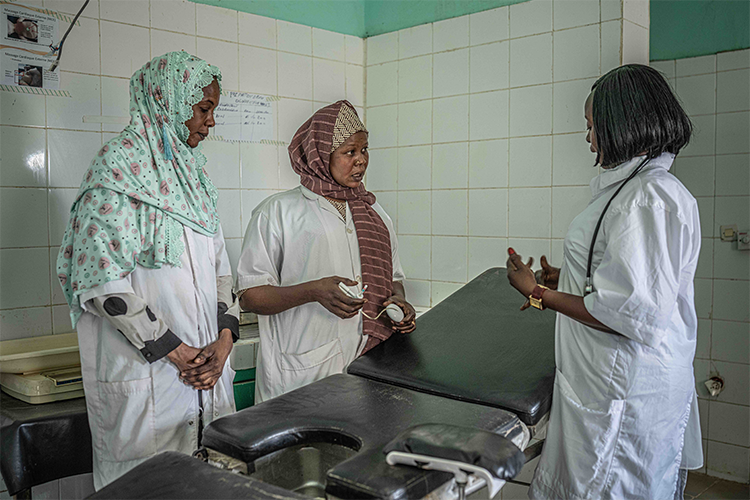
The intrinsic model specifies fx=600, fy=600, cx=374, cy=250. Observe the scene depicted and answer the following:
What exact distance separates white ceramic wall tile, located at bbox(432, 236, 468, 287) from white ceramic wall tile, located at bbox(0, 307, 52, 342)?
6.66 feet

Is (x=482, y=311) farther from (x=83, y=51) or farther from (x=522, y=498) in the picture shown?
(x=83, y=51)

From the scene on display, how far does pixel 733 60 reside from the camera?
336 cm

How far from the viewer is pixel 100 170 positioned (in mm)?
1756

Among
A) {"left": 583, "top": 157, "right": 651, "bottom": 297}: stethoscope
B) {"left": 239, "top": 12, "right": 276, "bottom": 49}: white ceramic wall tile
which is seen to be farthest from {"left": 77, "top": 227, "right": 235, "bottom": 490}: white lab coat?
{"left": 239, "top": 12, "right": 276, "bottom": 49}: white ceramic wall tile

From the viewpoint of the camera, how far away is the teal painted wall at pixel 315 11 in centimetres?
331

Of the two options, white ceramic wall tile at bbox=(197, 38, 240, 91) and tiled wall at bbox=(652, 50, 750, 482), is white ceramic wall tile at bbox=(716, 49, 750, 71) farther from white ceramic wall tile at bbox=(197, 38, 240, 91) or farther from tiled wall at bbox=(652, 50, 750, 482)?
white ceramic wall tile at bbox=(197, 38, 240, 91)

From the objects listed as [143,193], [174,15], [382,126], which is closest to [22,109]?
[174,15]

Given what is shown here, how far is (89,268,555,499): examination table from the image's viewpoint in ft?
3.67

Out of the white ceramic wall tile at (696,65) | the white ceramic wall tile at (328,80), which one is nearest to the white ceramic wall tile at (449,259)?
the white ceramic wall tile at (328,80)

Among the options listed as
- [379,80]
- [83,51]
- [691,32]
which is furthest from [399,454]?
[691,32]

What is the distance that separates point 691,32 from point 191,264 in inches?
124

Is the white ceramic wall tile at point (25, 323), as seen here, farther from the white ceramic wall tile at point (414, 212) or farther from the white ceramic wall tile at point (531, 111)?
the white ceramic wall tile at point (531, 111)

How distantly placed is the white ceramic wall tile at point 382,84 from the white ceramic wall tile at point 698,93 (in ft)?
5.44

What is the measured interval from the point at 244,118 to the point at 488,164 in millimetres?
1370
